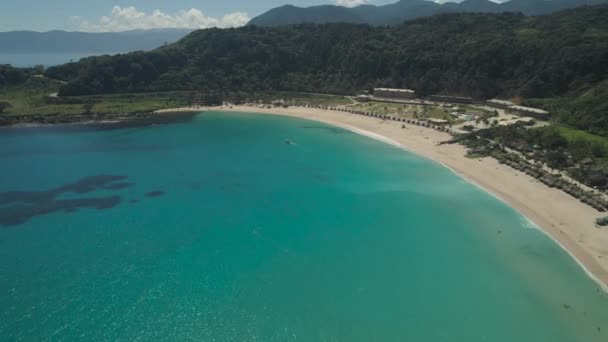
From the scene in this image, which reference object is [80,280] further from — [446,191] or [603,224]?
[603,224]

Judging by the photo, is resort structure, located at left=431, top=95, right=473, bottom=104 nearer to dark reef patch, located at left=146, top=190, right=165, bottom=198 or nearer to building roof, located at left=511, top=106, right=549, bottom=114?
building roof, located at left=511, top=106, right=549, bottom=114

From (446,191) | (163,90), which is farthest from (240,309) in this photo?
(163,90)

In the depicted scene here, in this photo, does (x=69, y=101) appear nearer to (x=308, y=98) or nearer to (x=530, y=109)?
(x=308, y=98)

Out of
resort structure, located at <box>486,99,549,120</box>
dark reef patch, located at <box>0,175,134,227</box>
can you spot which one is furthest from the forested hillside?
dark reef patch, located at <box>0,175,134,227</box>

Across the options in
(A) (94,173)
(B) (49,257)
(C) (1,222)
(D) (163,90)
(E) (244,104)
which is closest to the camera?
Answer: (B) (49,257)

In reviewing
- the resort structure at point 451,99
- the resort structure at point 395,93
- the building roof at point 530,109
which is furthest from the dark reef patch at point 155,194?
the resort structure at point 451,99

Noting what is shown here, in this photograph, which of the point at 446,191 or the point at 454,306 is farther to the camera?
the point at 446,191

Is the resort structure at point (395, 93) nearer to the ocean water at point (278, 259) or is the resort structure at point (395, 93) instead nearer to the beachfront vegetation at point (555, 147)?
the beachfront vegetation at point (555, 147)
